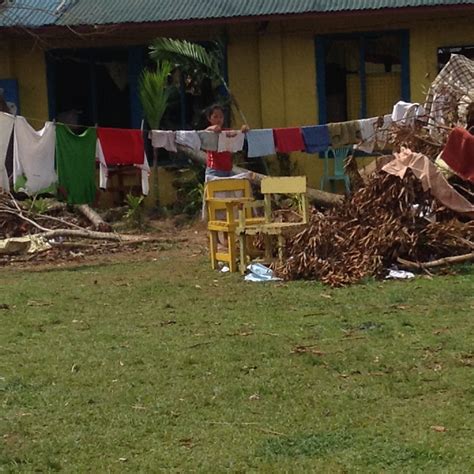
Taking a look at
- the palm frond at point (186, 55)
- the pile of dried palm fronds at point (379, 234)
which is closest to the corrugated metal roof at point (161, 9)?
the palm frond at point (186, 55)

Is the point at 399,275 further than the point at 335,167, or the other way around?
the point at 335,167

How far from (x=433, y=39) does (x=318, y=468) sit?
12016 mm

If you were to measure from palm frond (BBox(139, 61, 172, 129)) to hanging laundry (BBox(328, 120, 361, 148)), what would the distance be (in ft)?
10.6

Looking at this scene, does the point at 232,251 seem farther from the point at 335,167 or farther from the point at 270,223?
the point at 335,167

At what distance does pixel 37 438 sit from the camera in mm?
5344

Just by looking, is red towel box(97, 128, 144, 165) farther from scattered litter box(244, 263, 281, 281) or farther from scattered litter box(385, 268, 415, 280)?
scattered litter box(385, 268, 415, 280)

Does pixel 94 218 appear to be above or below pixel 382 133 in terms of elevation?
below

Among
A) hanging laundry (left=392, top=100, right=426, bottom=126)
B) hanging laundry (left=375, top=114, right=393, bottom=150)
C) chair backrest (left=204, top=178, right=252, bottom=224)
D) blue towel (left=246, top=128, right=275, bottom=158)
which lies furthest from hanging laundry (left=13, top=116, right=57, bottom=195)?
hanging laundry (left=392, top=100, right=426, bottom=126)

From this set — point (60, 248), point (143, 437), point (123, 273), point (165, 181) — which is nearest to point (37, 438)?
point (143, 437)

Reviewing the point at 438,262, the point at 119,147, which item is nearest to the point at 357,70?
the point at 119,147

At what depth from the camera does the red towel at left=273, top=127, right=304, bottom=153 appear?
1335cm

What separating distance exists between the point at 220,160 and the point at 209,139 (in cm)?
42

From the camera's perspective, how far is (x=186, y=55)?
15492mm

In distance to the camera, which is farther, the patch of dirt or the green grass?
the patch of dirt
